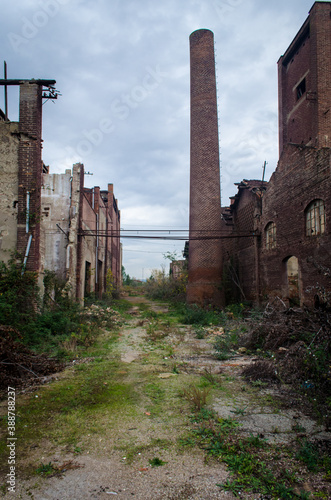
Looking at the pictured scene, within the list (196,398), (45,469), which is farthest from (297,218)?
(45,469)

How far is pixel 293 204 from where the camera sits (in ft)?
36.9

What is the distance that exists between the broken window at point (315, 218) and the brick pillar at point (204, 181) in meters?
6.12

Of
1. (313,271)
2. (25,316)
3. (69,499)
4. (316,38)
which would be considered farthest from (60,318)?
(316,38)

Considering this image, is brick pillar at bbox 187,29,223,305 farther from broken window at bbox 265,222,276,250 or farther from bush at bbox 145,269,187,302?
bush at bbox 145,269,187,302

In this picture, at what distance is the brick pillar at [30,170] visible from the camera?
8.65 meters

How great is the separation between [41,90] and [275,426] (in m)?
10.1

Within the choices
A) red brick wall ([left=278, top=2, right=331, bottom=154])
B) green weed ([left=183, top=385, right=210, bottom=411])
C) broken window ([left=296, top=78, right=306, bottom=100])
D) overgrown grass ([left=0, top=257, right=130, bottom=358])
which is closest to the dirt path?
green weed ([left=183, top=385, right=210, bottom=411])

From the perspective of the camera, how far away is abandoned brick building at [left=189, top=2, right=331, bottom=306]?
9.80 metres

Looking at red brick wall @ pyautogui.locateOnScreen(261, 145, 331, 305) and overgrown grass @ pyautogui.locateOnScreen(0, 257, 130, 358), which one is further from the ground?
red brick wall @ pyautogui.locateOnScreen(261, 145, 331, 305)

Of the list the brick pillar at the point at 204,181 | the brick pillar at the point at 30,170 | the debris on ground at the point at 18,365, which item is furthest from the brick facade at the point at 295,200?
the brick pillar at the point at 30,170

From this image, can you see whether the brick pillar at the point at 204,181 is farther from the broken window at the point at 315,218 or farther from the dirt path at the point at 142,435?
the dirt path at the point at 142,435

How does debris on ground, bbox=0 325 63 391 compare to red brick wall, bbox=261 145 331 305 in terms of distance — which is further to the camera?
red brick wall, bbox=261 145 331 305

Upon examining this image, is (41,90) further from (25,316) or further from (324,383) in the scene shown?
(324,383)

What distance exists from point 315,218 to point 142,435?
874cm
